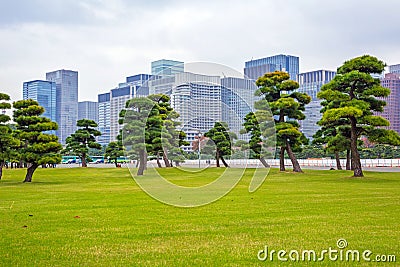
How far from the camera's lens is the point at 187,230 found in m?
9.77

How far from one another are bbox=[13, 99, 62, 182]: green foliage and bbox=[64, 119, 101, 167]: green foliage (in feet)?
96.2

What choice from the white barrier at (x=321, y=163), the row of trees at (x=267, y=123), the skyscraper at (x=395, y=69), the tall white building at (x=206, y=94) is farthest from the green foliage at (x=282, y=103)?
the skyscraper at (x=395, y=69)

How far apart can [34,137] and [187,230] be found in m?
18.3

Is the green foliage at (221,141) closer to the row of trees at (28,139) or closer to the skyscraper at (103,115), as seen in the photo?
the row of trees at (28,139)

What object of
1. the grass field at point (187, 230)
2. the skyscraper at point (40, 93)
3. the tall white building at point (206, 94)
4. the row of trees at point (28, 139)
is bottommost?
the grass field at point (187, 230)

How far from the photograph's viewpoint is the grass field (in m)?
7.49

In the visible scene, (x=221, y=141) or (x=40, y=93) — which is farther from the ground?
(x=40, y=93)

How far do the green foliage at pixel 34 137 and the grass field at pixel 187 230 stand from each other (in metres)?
10.4

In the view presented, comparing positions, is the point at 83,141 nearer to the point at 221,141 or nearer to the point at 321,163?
the point at 221,141

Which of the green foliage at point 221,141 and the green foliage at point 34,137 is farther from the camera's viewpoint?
the green foliage at point 221,141

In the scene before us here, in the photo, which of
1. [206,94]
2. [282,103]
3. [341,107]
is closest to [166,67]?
[206,94]

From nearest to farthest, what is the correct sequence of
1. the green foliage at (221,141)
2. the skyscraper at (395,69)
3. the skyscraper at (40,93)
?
the green foliage at (221,141) → the skyscraper at (395,69) → the skyscraper at (40,93)

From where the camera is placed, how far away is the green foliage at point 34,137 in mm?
25688

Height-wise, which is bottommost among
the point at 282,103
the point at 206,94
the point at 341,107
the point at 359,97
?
the point at 341,107
